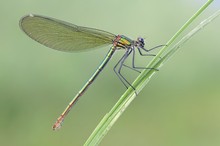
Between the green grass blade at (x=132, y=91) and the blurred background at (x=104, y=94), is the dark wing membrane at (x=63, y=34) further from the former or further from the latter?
the blurred background at (x=104, y=94)

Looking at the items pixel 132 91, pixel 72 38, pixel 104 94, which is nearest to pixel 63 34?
pixel 72 38

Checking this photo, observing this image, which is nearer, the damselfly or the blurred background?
the damselfly

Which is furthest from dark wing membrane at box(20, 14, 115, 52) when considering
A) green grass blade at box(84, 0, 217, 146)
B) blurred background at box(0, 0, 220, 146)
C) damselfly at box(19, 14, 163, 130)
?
blurred background at box(0, 0, 220, 146)

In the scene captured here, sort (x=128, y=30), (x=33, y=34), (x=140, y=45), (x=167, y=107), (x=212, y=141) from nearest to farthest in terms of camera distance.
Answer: (x=33, y=34)
(x=140, y=45)
(x=212, y=141)
(x=167, y=107)
(x=128, y=30)

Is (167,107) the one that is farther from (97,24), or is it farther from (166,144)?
(97,24)

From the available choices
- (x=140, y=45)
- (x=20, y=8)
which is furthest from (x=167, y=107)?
(x=140, y=45)

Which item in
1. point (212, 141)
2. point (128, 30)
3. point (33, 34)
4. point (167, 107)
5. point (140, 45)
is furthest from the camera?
point (128, 30)

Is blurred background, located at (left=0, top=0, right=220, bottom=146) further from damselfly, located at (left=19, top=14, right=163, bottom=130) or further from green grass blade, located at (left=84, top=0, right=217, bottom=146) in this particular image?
green grass blade, located at (left=84, top=0, right=217, bottom=146)
